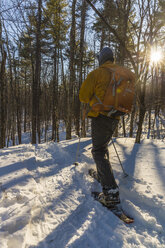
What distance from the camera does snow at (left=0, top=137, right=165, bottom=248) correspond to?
138 centimetres

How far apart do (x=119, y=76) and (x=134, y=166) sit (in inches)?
75.1

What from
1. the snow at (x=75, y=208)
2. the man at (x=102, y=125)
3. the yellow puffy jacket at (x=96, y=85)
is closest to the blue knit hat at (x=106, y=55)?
the man at (x=102, y=125)

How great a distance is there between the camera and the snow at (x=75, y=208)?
1.38 metres

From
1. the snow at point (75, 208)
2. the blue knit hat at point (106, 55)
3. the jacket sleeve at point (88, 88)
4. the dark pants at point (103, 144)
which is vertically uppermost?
the blue knit hat at point (106, 55)

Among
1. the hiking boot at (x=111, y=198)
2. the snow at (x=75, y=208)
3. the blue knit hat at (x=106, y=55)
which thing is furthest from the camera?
the blue knit hat at (x=106, y=55)

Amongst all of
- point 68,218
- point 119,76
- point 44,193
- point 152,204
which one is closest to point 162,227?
point 152,204

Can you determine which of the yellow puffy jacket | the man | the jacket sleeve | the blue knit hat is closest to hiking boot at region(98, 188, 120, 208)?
the man

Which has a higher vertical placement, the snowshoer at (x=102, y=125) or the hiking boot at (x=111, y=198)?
the snowshoer at (x=102, y=125)

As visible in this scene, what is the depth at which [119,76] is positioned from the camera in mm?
Answer: 1877

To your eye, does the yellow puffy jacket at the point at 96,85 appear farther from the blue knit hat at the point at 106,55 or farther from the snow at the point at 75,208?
the snow at the point at 75,208

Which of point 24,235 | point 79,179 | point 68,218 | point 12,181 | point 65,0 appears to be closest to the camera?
point 24,235

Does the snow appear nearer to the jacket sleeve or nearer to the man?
the man

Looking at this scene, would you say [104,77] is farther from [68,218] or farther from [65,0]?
[65,0]

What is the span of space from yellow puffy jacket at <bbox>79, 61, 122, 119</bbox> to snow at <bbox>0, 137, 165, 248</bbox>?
4.24 ft
